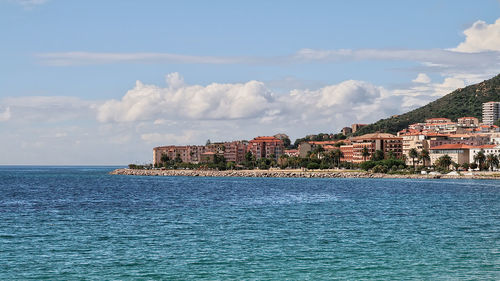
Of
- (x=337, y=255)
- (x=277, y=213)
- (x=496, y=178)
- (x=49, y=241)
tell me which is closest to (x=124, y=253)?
(x=49, y=241)

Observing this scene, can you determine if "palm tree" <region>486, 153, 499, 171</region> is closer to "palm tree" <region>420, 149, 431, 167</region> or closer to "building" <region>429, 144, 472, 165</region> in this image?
"building" <region>429, 144, 472, 165</region>

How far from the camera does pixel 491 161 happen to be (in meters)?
165

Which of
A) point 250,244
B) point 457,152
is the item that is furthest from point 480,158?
point 250,244

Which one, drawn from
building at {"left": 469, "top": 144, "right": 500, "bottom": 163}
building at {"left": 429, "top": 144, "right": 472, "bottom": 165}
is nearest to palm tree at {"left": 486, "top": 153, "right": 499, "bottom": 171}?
building at {"left": 469, "top": 144, "right": 500, "bottom": 163}

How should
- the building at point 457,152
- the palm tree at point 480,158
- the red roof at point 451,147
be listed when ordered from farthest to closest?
1. the red roof at point 451,147
2. the building at point 457,152
3. the palm tree at point 480,158

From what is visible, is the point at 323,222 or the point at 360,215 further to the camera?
the point at 360,215

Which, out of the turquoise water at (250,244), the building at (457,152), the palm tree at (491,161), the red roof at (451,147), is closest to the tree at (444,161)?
the building at (457,152)

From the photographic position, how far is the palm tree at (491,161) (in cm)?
16475

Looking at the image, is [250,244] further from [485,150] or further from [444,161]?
[485,150]

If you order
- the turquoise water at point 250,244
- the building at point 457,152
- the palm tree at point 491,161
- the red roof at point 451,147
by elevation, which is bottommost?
the turquoise water at point 250,244

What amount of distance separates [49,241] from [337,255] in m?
16.5

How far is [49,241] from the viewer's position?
34594mm

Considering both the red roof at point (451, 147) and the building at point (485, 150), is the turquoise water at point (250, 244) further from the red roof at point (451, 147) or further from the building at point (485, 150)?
the red roof at point (451, 147)

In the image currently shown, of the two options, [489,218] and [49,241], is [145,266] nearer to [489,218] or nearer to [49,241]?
[49,241]
